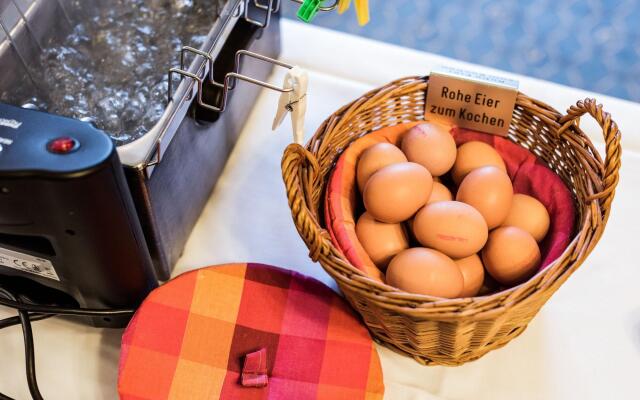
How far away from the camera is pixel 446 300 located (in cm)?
→ 59

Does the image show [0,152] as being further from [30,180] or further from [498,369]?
[498,369]

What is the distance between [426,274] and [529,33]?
1.11 m

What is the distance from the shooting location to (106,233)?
0.62 meters

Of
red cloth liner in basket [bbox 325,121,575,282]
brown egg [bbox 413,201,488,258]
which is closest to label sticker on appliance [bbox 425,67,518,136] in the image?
red cloth liner in basket [bbox 325,121,575,282]

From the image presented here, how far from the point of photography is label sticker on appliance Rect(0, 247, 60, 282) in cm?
68

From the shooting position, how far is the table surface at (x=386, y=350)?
2.52 feet

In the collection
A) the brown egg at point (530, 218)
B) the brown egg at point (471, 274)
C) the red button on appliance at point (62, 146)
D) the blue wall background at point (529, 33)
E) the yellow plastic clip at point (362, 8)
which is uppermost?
the yellow plastic clip at point (362, 8)

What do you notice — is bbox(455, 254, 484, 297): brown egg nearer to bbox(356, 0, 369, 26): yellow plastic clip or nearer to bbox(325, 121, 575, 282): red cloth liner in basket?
bbox(325, 121, 575, 282): red cloth liner in basket

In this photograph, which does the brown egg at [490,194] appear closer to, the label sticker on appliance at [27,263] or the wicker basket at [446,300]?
the wicker basket at [446,300]

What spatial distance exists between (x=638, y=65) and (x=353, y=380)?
121 centimetres

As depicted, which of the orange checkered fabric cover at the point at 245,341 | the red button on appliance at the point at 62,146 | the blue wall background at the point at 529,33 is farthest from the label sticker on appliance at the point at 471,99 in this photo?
the blue wall background at the point at 529,33

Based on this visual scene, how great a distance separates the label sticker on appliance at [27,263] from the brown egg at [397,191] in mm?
343

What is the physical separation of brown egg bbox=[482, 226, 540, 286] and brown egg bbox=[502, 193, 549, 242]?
0.8 inches

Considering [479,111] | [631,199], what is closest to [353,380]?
[479,111]
